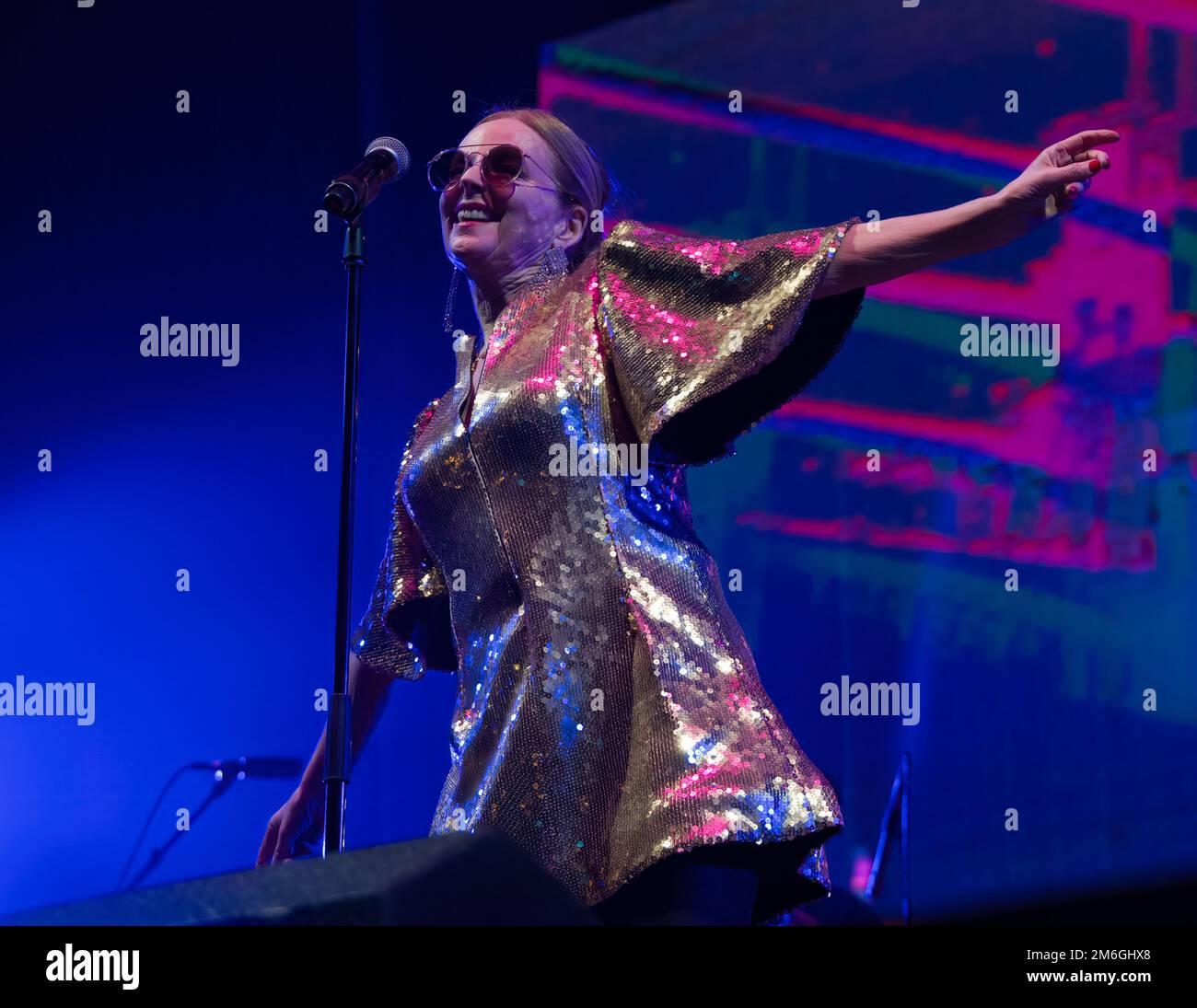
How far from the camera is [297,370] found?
3303 millimetres

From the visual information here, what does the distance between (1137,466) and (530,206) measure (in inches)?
65.0

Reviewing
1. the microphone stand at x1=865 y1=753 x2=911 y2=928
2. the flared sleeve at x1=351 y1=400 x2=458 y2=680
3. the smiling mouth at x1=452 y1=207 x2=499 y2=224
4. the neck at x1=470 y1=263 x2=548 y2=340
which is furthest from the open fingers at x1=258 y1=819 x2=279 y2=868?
the microphone stand at x1=865 y1=753 x2=911 y2=928

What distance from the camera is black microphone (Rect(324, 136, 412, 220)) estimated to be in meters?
1.73

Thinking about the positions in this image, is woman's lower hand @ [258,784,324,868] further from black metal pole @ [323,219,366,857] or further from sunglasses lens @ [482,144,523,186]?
sunglasses lens @ [482,144,523,186]

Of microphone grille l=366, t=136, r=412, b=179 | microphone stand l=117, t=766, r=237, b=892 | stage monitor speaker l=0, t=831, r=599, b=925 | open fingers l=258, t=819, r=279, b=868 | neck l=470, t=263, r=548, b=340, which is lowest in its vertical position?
microphone stand l=117, t=766, r=237, b=892

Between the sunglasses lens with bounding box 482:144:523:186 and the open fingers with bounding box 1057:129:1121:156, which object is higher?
the sunglasses lens with bounding box 482:144:523:186

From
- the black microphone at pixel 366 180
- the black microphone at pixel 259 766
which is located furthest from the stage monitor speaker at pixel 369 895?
the black microphone at pixel 259 766

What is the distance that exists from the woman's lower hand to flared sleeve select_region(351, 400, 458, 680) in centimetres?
21

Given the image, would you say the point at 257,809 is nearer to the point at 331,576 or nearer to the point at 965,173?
the point at 331,576

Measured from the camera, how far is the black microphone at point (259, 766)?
321 centimetres

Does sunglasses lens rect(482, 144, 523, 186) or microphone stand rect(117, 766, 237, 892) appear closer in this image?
sunglasses lens rect(482, 144, 523, 186)
